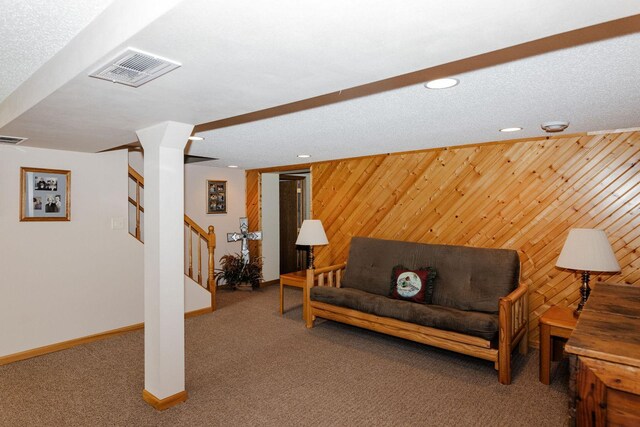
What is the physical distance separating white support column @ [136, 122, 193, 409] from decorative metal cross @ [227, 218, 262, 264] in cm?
365

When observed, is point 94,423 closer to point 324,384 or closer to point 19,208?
point 324,384

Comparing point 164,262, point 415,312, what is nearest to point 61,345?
point 164,262

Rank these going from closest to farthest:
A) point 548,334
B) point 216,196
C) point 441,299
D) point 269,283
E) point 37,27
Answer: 1. point 37,27
2. point 548,334
3. point 441,299
4. point 216,196
5. point 269,283

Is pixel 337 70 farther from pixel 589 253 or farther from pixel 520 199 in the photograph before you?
pixel 520 199

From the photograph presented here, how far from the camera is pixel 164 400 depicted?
101 inches

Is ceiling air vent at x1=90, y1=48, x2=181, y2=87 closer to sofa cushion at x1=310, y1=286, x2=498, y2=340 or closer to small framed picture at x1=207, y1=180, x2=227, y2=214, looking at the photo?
sofa cushion at x1=310, y1=286, x2=498, y2=340

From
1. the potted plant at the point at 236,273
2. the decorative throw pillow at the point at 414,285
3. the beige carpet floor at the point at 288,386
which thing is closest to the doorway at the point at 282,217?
the potted plant at the point at 236,273

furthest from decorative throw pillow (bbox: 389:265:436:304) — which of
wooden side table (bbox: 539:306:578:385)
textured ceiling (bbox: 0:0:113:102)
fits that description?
textured ceiling (bbox: 0:0:113:102)

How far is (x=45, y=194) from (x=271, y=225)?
148 inches

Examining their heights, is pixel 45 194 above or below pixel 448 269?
above

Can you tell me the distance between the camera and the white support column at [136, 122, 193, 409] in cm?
255

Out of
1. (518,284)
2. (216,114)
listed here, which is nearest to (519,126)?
(518,284)

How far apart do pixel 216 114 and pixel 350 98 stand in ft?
2.83

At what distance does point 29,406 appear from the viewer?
264cm
